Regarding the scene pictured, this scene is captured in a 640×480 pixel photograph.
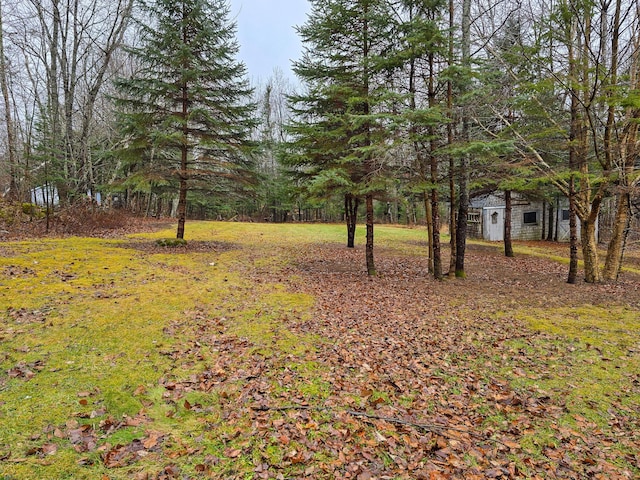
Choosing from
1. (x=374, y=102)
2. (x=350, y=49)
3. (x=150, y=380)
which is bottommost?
(x=150, y=380)

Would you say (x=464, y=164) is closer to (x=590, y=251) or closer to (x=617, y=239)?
(x=590, y=251)

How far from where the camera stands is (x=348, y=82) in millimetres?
9125

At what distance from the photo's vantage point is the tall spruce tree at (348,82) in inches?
341

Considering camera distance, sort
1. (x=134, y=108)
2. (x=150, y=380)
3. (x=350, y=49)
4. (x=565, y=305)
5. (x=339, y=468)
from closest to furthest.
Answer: (x=339, y=468) < (x=150, y=380) < (x=565, y=305) < (x=350, y=49) < (x=134, y=108)

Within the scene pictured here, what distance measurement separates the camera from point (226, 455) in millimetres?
3047

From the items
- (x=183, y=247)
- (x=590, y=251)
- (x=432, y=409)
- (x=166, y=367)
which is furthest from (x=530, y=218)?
(x=166, y=367)

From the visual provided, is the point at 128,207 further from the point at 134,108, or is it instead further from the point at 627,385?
the point at 627,385

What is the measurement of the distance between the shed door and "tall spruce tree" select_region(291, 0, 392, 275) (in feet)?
59.7

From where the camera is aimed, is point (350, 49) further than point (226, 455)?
Yes

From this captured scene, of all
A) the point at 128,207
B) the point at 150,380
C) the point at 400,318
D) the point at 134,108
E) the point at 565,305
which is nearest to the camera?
the point at 150,380

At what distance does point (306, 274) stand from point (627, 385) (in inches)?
297

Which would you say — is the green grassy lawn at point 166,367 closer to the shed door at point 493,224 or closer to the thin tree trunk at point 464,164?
the thin tree trunk at point 464,164

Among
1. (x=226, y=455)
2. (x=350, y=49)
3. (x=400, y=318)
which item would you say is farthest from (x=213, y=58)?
(x=226, y=455)

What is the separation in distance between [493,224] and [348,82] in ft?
65.6
